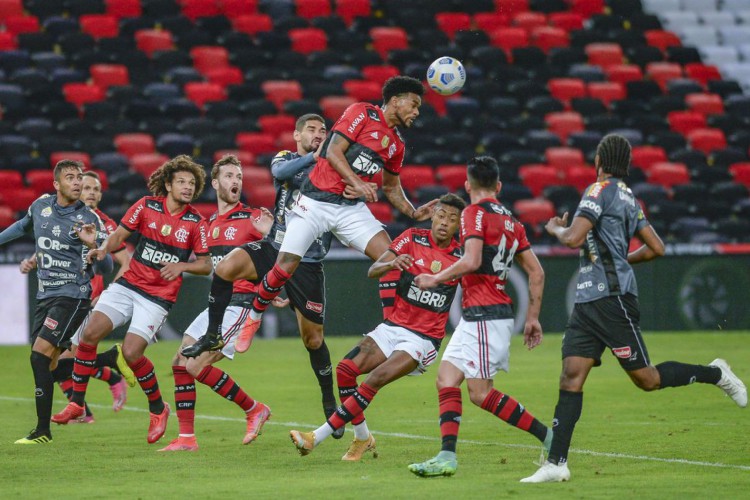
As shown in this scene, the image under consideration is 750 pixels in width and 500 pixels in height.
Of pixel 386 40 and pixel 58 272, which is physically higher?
pixel 386 40

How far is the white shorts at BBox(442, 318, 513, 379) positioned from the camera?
7.93 metres

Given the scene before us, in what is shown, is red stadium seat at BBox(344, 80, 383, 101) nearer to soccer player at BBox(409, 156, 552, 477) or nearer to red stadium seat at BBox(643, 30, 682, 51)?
red stadium seat at BBox(643, 30, 682, 51)

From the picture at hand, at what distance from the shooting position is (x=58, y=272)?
34.3 feet

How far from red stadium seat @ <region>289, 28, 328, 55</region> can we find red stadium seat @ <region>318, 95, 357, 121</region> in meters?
2.51

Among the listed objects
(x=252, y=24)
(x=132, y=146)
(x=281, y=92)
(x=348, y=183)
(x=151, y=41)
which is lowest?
(x=348, y=183)

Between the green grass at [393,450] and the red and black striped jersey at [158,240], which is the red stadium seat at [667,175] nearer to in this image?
the green grass at [393,450]

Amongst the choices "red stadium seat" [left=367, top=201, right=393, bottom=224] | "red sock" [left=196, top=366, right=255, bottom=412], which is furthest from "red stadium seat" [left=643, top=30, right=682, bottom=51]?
"red sock" [left=196, top=366, right=255, bottom=412]

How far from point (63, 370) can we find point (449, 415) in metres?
5.28

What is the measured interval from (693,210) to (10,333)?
13512mm

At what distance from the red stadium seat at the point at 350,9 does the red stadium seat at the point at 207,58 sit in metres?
3.36

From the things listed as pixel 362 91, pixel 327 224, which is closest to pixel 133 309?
pixel 327 224

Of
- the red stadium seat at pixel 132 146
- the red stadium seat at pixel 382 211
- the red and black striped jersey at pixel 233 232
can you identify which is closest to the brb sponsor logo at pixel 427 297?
the red and black striped jersey at pixel 233 232

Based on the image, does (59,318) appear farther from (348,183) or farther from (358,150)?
(358,150)

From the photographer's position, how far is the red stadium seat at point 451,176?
2425 centimetres
